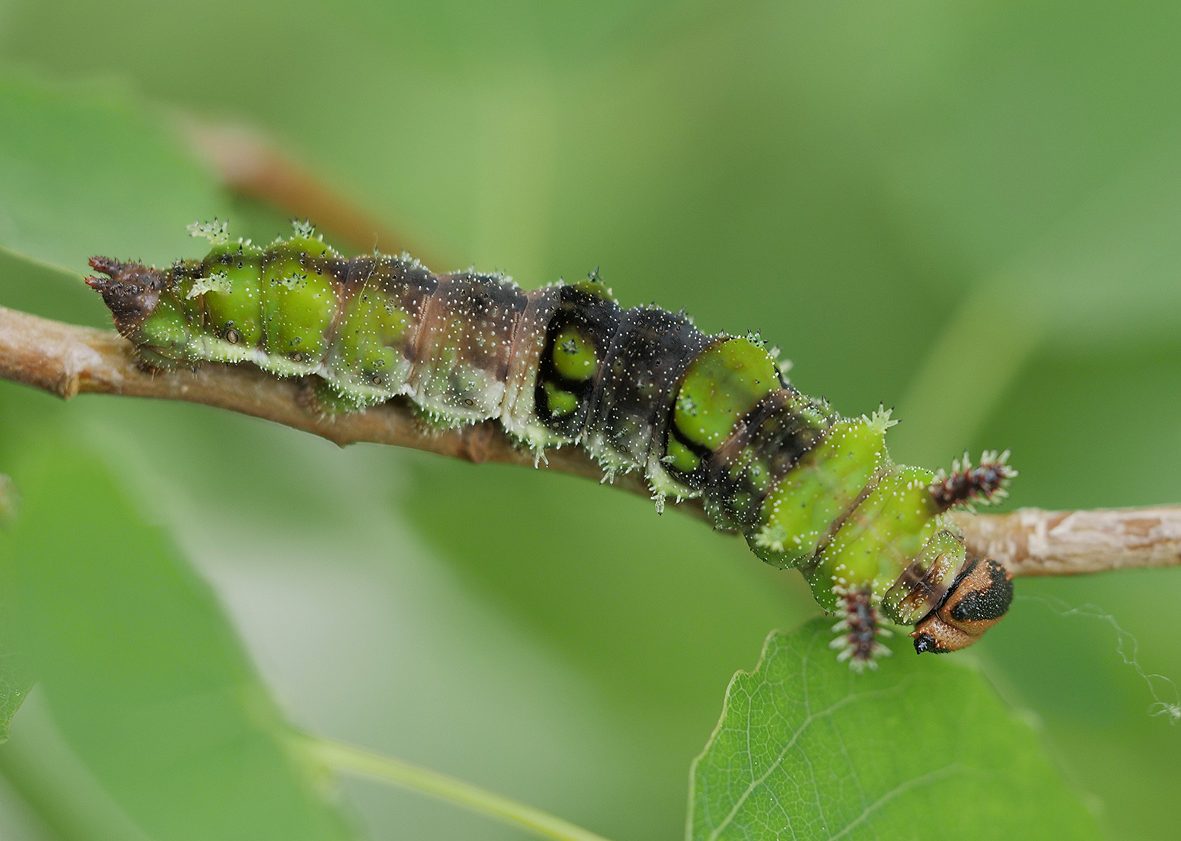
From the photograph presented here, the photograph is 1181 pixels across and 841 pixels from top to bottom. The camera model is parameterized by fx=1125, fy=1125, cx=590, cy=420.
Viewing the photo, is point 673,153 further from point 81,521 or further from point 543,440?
point 81,521

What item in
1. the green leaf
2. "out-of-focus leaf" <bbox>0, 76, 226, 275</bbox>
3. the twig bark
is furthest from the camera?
"out-of-focus leaf" <bbox>0, 76, 226, 275</bbox>

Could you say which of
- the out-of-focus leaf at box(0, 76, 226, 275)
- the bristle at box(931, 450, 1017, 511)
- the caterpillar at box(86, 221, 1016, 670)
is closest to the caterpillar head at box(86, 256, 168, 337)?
the caterpillar at box(86, 221, 1016, 670)

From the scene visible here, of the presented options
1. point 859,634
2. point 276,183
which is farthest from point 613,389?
point 276,183

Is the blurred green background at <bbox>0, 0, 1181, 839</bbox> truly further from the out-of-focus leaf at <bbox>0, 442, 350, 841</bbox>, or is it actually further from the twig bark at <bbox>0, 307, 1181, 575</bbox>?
the out-of-focus leaf at <bbox>0, 442, 350, 841</bbox>

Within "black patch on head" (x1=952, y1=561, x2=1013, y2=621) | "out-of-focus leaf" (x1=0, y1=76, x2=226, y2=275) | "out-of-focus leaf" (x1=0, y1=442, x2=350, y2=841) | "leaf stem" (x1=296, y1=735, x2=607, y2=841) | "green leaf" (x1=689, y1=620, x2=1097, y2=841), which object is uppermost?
"black patch on head" (x1=952, y1=561, x2=1013, y2=621)

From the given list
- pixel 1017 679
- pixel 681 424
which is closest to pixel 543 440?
pixel 681 424
